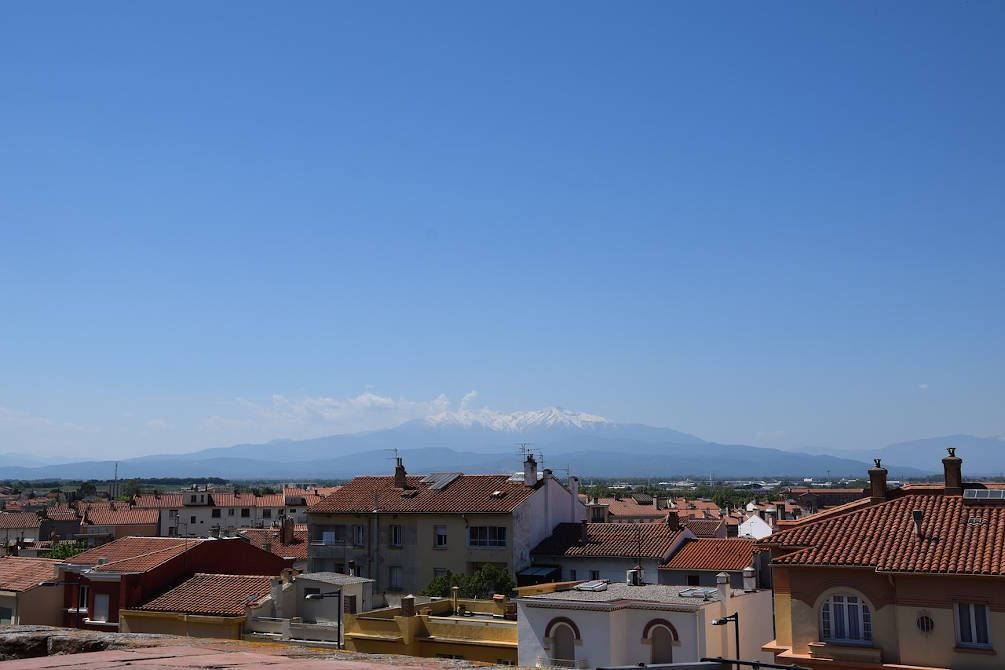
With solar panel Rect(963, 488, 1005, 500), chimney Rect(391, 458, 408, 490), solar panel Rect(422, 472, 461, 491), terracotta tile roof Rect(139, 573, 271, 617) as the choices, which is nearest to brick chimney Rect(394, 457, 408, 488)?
chimney Rect(391, 458, 408, 490)

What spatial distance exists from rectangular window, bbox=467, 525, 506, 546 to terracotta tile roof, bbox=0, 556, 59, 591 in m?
21.2

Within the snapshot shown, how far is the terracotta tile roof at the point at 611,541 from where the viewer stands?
48625 mm

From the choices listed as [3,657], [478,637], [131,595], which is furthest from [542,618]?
[3,657]

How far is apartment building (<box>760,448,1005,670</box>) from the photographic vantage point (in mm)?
22609

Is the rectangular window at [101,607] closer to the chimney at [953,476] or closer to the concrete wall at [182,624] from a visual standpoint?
the concrete wall at [182,624]

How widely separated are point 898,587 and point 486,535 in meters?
30.3

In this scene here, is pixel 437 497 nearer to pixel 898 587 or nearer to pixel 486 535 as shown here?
pixel 486 535

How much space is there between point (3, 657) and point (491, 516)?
4492cm

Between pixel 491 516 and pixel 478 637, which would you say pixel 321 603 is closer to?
pixel 478 637

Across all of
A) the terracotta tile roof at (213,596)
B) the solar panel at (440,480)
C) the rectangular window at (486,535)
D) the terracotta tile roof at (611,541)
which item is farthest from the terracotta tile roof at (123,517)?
the terracotta tile roof at (213,596)

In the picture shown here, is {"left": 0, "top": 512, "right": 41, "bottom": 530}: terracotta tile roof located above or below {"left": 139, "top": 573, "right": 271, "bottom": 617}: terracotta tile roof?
below

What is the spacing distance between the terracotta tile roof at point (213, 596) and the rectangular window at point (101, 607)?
2.61 metres

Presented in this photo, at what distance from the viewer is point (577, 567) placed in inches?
1981

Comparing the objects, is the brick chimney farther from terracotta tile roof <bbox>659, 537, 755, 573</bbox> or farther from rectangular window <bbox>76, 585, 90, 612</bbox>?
rectangular window <bbox>76, 585, 90, 612</bbox>
